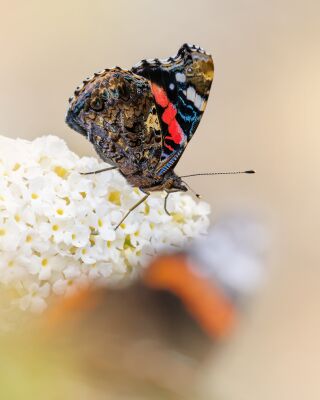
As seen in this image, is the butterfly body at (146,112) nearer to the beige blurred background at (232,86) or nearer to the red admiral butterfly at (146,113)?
the red admiral butterfly at (146,113)

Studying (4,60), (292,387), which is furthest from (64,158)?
(4,60)

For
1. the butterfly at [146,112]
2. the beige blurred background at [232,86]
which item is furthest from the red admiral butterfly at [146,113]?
the beige blurred background at [232,86]

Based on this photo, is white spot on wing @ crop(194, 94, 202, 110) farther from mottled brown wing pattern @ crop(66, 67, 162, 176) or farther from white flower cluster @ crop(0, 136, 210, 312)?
white flower cluster @ crop(0, 136, 210, 312)

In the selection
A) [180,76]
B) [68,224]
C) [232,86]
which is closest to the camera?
[68,224]

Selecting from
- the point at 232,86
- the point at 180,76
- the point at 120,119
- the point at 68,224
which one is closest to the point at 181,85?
the point at 180,76

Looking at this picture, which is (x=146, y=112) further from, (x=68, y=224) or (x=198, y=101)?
(x=68, y=224)

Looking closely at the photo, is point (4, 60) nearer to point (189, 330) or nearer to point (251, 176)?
point (251, 176)

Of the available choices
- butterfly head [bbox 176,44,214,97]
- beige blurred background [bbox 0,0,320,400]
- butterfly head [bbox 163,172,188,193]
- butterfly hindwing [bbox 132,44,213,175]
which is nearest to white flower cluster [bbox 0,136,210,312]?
butterfly head [bbox 163,172,188,193]

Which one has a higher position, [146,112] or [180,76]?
[180,76]
